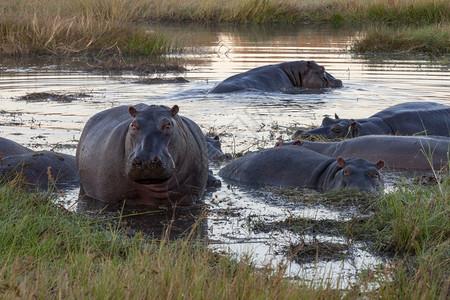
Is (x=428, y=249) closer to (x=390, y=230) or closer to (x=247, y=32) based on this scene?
(x=390, y=230)

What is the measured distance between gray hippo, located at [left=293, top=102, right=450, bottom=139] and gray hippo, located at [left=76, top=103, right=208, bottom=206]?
2566mm

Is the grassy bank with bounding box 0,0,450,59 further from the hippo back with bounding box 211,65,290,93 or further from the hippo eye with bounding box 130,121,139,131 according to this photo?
the hippo eye with bounding box 130,121,139,131

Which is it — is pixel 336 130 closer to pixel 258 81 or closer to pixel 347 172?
pixel 347 172

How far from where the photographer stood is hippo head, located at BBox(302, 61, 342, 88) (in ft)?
41.9

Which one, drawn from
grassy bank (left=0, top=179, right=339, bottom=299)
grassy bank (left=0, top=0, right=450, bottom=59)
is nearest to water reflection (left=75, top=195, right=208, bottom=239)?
grassy bank (left=0, top=179, right=339, bottom=299)

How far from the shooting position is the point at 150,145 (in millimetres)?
5211

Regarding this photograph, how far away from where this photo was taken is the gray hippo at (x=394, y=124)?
8.37m

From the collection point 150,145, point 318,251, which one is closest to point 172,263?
point 318,251

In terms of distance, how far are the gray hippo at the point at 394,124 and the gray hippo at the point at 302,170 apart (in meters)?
1.47

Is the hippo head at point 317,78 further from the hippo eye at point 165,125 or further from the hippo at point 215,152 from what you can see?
the hippo eye at point 165,125

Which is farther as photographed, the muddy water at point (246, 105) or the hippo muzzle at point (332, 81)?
the hippo muzzle at point (332, 81)

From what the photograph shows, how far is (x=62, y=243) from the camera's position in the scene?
12.7 ft

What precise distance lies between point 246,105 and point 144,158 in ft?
18.8

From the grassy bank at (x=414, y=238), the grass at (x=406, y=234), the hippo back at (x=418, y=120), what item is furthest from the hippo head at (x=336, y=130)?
the grassy bank at (x=414, y=238)
